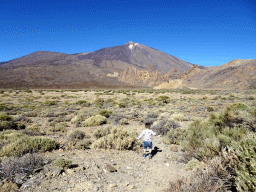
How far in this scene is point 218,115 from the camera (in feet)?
20.4

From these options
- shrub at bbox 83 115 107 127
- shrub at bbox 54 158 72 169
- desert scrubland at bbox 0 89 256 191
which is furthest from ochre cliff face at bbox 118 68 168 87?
shrub at bbox 54 158 72 169

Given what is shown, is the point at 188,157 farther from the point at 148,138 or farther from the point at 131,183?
the point at 131,183

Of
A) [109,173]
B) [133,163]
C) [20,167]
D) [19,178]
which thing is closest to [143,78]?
[133,163]

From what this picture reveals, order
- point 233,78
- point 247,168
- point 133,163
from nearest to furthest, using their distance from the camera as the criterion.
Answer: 1. point 247,168
2. point 133,163
3. point 233,78

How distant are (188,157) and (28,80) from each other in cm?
9169

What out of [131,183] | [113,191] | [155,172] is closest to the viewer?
[113,191]

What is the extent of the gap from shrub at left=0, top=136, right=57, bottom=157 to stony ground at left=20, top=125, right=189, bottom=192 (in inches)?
12.0

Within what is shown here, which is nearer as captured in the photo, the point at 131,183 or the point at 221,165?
the point at 221,165

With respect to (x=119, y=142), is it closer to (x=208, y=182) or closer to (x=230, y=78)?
(x=208, y=182)

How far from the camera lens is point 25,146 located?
4715 millimetres

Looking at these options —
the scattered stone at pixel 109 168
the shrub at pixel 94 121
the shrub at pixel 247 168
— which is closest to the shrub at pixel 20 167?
the scattered stone at pixel 109 168

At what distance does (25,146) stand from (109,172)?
8.96 feet

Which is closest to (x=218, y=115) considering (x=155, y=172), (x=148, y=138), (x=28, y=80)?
(x=148, y=138)

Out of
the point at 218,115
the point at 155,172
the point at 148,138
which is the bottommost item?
the point at 155,172
